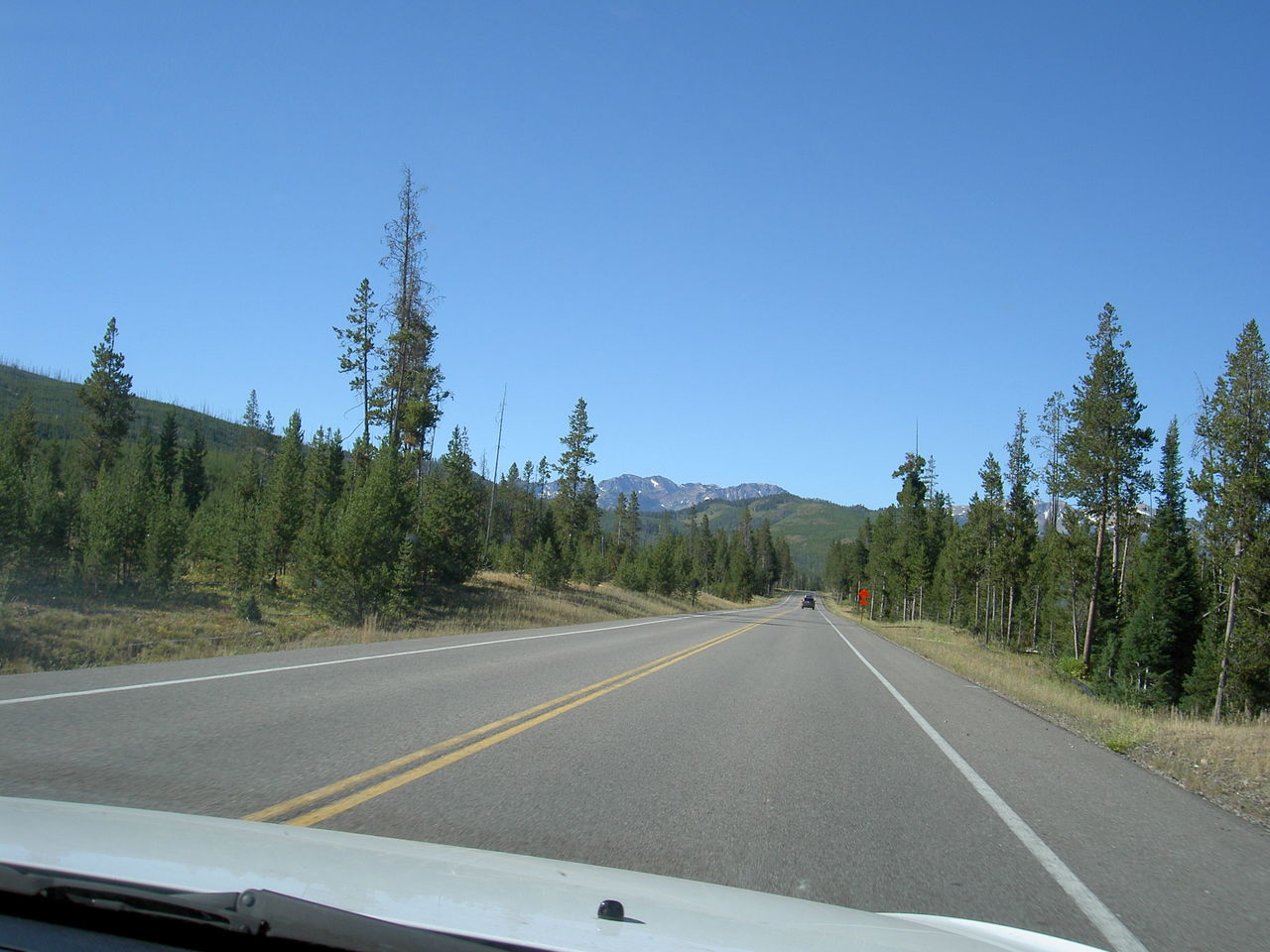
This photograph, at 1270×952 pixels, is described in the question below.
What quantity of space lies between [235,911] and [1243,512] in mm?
34222

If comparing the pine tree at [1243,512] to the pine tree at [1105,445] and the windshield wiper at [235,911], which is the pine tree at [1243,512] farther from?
the windshield wiper at [235,911]

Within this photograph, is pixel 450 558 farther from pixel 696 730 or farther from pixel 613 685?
pixel 696 730

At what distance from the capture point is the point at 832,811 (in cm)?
602

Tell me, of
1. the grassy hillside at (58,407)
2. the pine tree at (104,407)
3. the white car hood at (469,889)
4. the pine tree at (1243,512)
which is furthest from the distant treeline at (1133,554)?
the grassy hillside at (58,407)

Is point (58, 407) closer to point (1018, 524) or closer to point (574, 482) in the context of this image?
point (574, 482)

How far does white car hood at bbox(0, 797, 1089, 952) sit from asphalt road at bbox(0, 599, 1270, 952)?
1.04m

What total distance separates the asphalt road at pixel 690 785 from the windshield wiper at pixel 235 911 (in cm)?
198

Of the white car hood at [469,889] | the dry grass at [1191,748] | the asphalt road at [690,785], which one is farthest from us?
the dry grass at [1191,748]

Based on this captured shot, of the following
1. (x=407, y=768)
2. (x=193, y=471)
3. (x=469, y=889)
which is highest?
(x=193, y=471)

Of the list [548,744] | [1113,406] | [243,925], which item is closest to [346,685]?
[548,744]

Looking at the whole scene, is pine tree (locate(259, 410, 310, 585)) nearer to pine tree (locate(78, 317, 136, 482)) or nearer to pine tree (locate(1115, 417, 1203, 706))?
pine tree (locate(78, 317, 136, 482))

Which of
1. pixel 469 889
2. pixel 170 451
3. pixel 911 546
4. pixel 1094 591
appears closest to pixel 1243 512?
pixel 1094 591

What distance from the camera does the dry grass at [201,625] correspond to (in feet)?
57.6

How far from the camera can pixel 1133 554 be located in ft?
183
